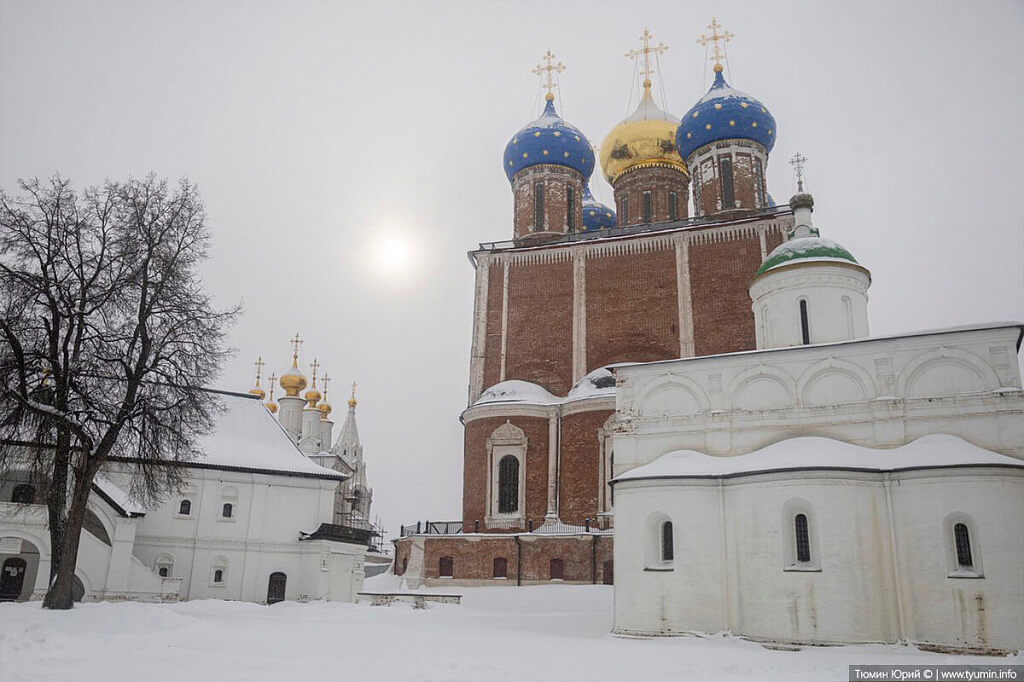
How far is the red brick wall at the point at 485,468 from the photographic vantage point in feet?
96.4

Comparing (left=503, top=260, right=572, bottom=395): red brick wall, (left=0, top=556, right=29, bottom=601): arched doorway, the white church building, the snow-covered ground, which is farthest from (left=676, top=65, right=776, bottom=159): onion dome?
(left=0, top=556, right=29, bottom=601): arched doorway

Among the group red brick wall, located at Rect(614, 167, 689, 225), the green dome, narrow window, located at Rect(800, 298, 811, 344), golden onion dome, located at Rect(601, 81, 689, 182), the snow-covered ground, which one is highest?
golden onion dome, located at Rect(601, 81, 689, 182)

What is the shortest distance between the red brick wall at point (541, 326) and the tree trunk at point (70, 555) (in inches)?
723

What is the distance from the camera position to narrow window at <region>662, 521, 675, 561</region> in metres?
17.7

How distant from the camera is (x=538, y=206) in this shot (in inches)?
1396

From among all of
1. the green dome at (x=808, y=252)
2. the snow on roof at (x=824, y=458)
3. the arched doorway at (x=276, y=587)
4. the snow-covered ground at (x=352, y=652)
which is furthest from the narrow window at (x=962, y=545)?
the arched doorway at (x=276, y=587)

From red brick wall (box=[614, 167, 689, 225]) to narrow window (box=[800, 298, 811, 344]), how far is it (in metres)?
16.5

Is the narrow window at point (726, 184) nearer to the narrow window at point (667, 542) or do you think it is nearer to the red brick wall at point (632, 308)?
the red brick wall at point (632, 308)

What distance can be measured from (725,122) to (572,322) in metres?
10.2

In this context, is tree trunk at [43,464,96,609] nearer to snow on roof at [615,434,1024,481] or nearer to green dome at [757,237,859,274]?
snow on roof at [615,434,1024,481]

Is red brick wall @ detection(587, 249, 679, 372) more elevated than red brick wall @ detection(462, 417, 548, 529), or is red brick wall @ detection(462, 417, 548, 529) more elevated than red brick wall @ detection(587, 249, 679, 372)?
red brick wall @ detection(587, 249, 679, 372)

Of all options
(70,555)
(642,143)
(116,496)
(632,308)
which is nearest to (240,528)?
(116,496)

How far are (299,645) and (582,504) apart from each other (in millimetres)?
16463

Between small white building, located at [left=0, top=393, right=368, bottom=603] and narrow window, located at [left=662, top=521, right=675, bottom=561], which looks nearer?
narrow window, located at [left=662, top=521, right=675, bottom=561]
